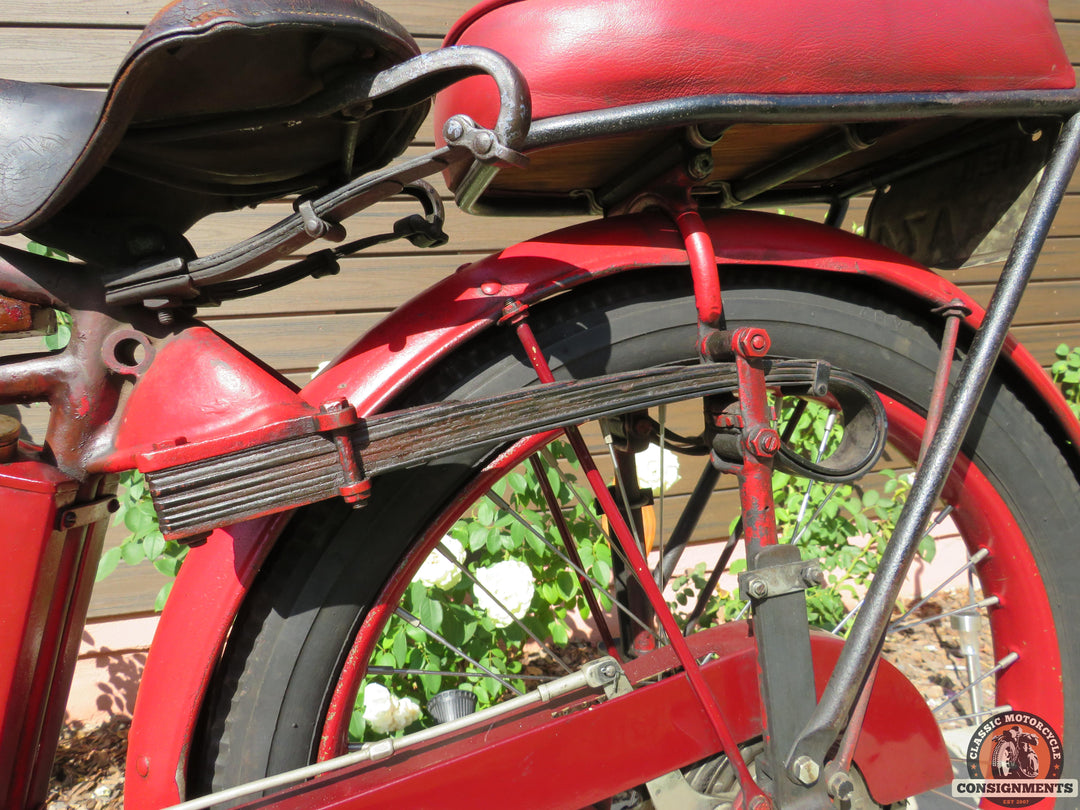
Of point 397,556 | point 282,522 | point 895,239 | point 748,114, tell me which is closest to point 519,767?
point 397,556

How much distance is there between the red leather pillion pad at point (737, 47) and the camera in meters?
0.70

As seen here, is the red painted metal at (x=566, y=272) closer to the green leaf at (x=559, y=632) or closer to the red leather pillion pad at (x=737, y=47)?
the red leather pillion pad at (x=737, y=47)

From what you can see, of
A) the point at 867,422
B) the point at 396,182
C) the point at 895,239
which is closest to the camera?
the point at 396,182

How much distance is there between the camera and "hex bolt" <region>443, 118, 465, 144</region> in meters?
0.61

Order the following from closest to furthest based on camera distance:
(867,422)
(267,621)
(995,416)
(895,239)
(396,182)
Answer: (396,182)
(267,621)
(867,422)
(995,416)
(895,239)

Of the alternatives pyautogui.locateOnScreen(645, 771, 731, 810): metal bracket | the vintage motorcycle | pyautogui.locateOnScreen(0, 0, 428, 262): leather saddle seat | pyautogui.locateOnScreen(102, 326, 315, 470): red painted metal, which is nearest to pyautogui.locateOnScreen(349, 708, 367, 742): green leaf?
the vintage motorcycle

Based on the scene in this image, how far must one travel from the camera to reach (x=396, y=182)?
661 millimetres

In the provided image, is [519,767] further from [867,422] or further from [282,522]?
[867,422]

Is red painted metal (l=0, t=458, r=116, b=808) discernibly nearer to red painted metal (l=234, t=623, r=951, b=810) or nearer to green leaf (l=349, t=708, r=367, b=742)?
red painted metal (l=234, t=623, r=951, b=810)

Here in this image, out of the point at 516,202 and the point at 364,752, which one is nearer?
the point at 364,752

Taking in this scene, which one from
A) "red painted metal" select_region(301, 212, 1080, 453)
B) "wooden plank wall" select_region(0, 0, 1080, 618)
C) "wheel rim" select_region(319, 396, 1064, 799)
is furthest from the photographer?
"wooden plank wall" select_region(0, 0, 1080, 618)

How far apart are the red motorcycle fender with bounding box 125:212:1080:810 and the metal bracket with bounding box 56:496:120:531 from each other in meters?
0.10

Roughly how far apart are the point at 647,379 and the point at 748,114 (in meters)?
0.28

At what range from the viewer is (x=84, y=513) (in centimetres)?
74
